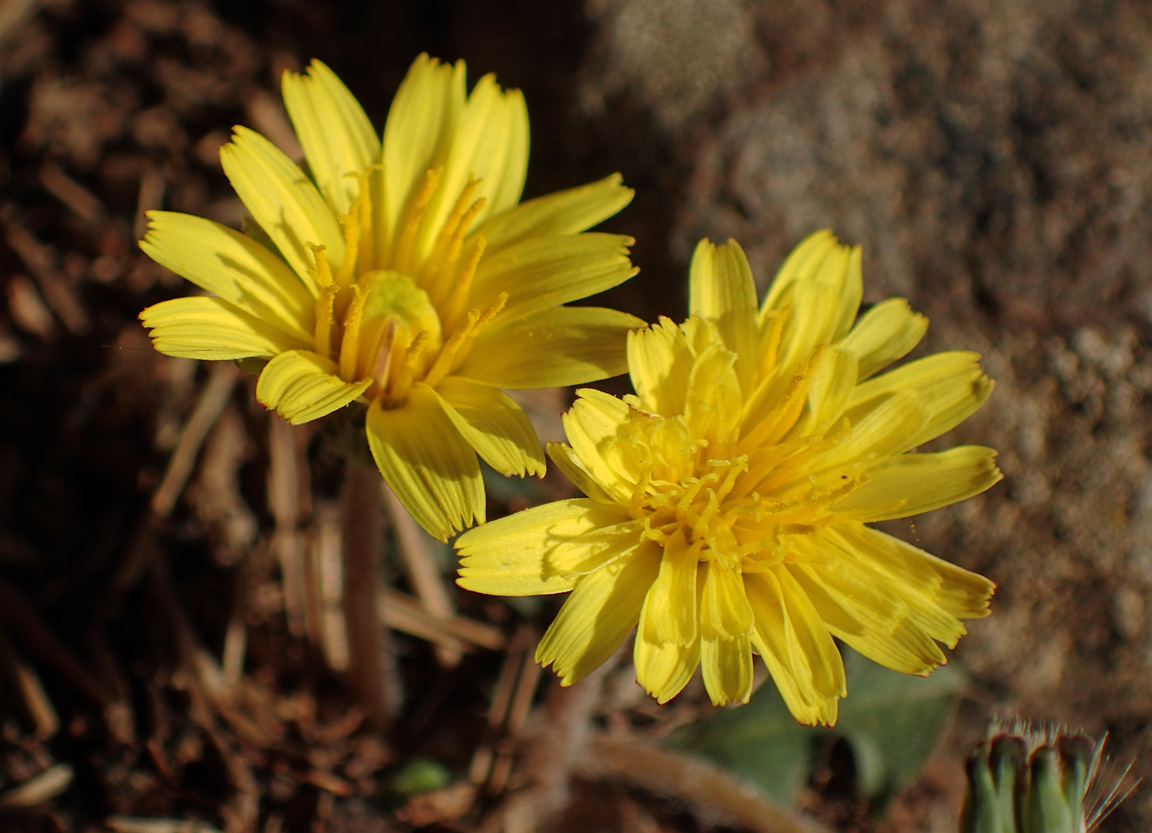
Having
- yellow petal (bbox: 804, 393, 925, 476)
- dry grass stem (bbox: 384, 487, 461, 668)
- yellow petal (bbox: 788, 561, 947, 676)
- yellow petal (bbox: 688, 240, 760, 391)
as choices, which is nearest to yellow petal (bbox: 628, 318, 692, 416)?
yellow petal (bbox: 688, 240, 760, 391)

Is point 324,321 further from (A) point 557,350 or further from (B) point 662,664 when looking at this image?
(B) point 662,664

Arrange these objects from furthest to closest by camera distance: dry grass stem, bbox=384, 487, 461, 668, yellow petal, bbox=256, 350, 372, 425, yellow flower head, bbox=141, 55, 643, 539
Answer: dry grass stem, bbox=384, 487, 461, 668, yellow flower head, bbox=141, 55, 643, 539, yellow petal, bbox=256, 350, 372, 425

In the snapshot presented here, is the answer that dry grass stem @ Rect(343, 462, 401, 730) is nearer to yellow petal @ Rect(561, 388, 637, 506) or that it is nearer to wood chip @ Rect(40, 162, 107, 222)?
yellow petal @ Rect(561, 388, 637, 506)

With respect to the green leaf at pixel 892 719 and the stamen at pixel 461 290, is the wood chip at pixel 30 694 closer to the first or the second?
the stamen at pixel 461 290

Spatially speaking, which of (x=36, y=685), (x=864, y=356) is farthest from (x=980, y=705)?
(x=36, y=685)

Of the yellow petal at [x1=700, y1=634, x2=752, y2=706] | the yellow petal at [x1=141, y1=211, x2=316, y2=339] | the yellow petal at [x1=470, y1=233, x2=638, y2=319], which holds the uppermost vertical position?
the yellow petal at [x1=470, y1=233, x2=638, y2=319]

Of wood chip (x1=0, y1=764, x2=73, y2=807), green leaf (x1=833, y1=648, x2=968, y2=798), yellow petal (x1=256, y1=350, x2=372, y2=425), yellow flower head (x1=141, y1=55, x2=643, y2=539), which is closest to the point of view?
yellow petal (x1=256, y1=350, x2=372, y2=425)
